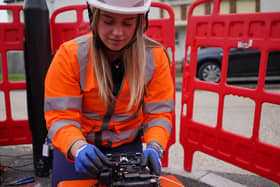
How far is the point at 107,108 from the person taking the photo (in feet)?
6.04

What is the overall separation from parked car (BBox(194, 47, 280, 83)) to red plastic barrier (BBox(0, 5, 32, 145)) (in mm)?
5759

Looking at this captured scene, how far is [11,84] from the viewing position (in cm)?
354

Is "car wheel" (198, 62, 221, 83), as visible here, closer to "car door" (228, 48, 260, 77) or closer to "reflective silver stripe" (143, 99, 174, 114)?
"car door" (228, 48, 260, 77)

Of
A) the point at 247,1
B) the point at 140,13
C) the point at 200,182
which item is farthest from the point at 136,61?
the point at 247,1

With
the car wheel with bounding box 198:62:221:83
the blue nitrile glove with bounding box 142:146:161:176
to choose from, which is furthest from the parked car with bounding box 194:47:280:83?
the blue nitrile glove with bounding box 142:146:161:176

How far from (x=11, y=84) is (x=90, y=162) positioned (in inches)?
97.2

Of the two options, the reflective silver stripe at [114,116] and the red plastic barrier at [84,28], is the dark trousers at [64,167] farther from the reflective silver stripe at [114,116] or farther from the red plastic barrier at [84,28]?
the red plastic barrier at [84,28]

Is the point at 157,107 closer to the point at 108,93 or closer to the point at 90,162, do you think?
the point at 108,93

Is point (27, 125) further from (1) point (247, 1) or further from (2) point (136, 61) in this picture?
(1) point (247, 1)

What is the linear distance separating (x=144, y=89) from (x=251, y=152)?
4.90 feet

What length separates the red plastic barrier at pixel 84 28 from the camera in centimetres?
329

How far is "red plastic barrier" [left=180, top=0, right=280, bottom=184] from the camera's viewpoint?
105 inches

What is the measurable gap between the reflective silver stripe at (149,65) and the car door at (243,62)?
6510 millimetres

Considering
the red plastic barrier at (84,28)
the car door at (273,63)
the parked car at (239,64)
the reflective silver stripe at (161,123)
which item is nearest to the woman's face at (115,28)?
the reflective silver stripe at (161,123)
